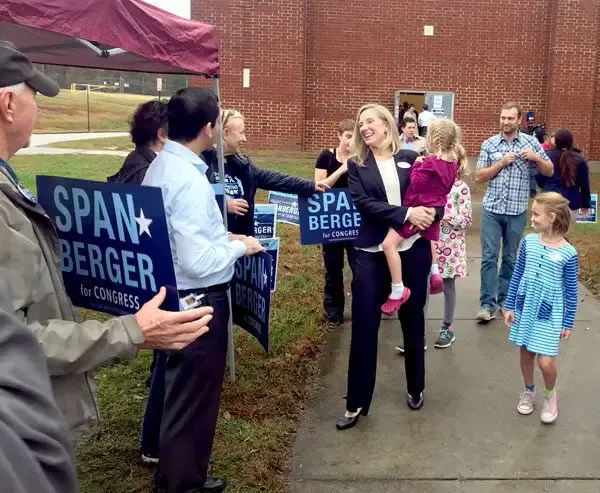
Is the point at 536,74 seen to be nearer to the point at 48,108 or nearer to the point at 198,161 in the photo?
the point at 198,161

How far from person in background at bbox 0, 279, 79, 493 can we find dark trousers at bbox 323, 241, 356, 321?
490 centimetres

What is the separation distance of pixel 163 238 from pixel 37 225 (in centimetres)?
60

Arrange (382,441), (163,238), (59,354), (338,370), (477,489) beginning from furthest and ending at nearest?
(338,370), (382,441), (477,489), (163,238), (59,354)

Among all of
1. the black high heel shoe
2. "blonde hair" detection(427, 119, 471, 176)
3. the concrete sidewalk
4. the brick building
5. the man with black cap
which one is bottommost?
the concrete sidewalk

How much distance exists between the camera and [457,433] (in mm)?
3953

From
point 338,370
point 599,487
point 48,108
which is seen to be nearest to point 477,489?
point 599,487

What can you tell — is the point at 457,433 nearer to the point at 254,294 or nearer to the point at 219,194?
the point at 254,294

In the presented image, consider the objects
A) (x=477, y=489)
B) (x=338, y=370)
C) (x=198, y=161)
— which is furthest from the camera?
(x=338, y=370)

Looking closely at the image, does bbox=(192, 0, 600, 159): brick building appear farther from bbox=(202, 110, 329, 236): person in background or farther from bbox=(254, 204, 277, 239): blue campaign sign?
bbox=(202, 110, 329, 236): person in background

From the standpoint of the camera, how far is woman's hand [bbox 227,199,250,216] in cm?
431

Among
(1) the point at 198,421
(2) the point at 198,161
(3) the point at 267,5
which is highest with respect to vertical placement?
(3) the point at 267,5

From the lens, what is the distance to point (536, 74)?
57.2 ft

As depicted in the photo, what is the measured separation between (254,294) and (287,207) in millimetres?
2967

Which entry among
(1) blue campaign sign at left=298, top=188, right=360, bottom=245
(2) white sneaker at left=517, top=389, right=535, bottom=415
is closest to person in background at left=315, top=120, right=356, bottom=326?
(1) blue campaign sign at left=298, top=188, right=360, bottom=245
